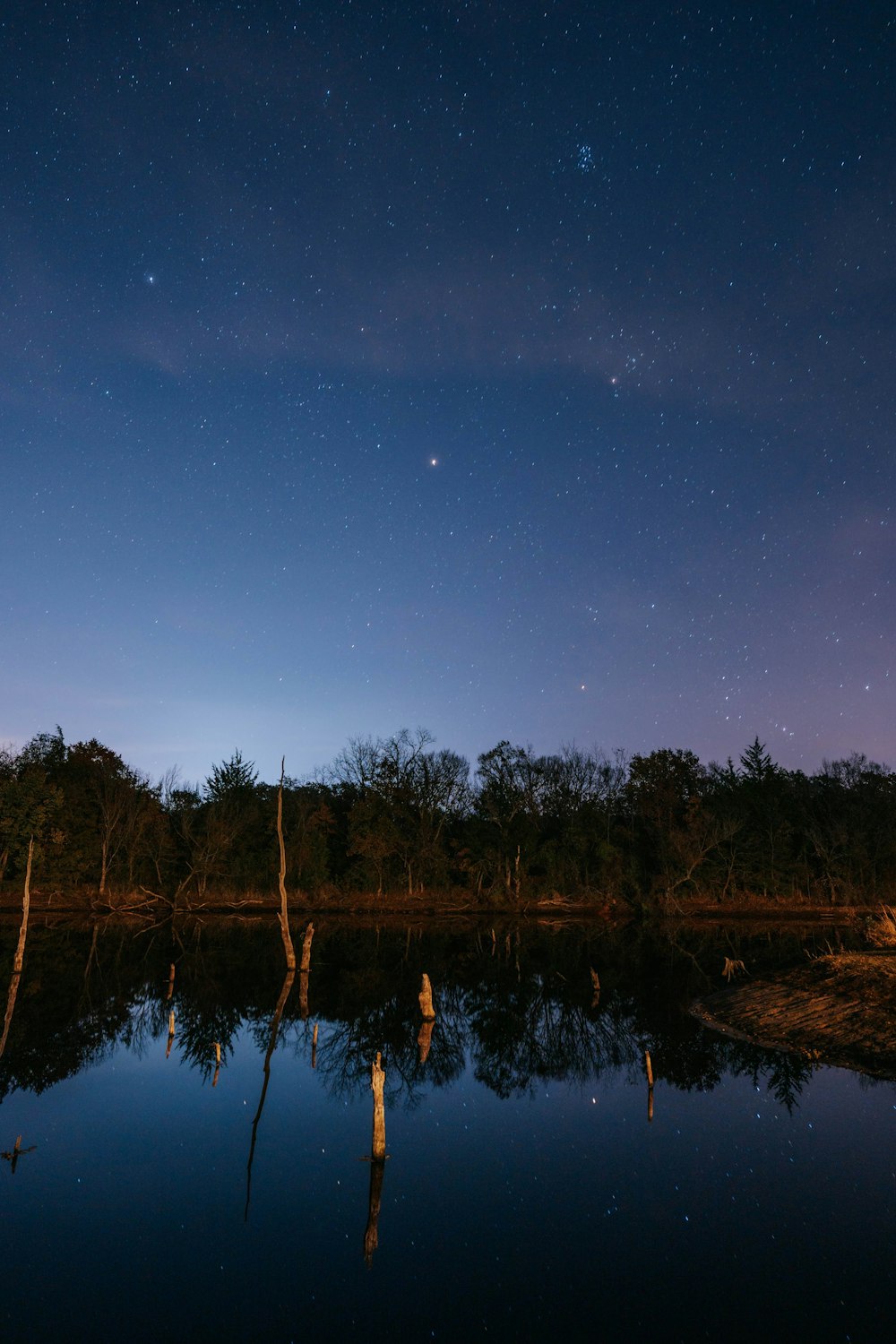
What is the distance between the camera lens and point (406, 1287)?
30.9 feet

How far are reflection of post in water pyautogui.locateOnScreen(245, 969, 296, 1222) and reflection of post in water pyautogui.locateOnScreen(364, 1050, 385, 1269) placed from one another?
2.02 meters

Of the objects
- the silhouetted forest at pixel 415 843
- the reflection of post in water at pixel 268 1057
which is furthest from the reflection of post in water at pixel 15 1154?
the silhouetted forest at pixel 415 843

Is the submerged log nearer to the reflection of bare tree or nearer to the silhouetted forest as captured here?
the reflection of bare tree

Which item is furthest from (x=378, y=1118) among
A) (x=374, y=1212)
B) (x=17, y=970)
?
(x=17, y=970)

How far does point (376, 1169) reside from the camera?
13195 millimetres

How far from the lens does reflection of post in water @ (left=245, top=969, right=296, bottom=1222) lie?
42.6 feet

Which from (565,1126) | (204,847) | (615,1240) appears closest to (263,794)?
(204,847)

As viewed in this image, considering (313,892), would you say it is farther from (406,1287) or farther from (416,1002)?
(406,1287)

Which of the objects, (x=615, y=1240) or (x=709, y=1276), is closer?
(x=709, y=1276)

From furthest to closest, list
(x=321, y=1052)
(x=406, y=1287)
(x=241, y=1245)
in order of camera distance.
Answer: (x=321, y=1052), (x=241, y=1245), (x=406, y=1287)

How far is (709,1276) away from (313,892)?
49.5 metres

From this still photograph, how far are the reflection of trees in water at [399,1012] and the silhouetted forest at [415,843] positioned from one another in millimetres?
13640

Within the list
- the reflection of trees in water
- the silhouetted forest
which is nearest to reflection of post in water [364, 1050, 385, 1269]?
the reflection of trees in water

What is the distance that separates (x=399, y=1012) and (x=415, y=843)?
3406cm
